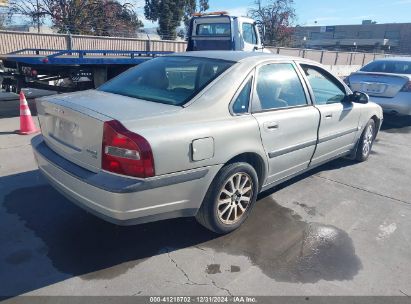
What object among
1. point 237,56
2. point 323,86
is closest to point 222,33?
point 323,86

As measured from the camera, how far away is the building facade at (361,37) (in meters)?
71.6

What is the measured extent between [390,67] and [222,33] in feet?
14.5

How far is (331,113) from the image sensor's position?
13.9 ft

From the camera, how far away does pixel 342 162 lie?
18.1ft

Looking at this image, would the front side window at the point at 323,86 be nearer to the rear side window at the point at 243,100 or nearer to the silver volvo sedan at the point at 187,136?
the silver volvo sedan at the point at 187,136

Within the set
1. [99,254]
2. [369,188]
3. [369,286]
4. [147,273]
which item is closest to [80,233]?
[99,254]

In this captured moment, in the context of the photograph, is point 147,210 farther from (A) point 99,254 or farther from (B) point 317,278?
(B) point 317,278

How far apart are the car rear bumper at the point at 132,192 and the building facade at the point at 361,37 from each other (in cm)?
6625

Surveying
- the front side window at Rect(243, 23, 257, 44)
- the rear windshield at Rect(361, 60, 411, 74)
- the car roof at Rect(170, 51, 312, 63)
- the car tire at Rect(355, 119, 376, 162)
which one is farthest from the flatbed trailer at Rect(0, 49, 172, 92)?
the rear windshield at Rect(361, 60, 411, 74)

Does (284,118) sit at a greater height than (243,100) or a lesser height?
lesser

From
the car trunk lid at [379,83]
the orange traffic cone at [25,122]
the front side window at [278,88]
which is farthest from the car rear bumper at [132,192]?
the car trunk lid at [379,83]

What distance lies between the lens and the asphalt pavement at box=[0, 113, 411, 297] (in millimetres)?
2600

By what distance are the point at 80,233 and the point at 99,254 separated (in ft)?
1.29

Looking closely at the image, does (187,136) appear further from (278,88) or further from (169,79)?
(278,88)
